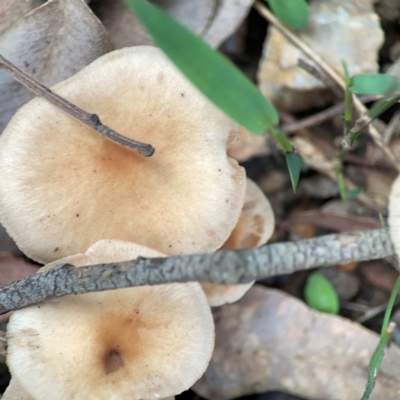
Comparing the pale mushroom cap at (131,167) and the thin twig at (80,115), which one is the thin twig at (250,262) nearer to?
the pale mushroom cap at (131,167)

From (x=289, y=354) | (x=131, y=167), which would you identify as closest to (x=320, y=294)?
(x=289, y=354)

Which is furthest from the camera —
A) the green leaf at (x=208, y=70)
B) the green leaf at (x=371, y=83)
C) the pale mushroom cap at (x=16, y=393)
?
the pale mushroom cap at (x=16, y=393)

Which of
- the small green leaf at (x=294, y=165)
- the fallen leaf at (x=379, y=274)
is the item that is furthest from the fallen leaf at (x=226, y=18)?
the fallen leaf at (x=379, y=274)

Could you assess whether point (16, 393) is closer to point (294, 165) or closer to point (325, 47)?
point (294, 165)

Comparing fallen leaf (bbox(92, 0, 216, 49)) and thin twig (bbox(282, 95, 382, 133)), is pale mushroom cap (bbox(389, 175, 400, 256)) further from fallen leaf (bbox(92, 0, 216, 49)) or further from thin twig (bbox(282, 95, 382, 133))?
fallen leaf (bbox(92, 0, 216, 49))

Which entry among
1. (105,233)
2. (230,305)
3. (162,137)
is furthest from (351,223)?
(105,233)
